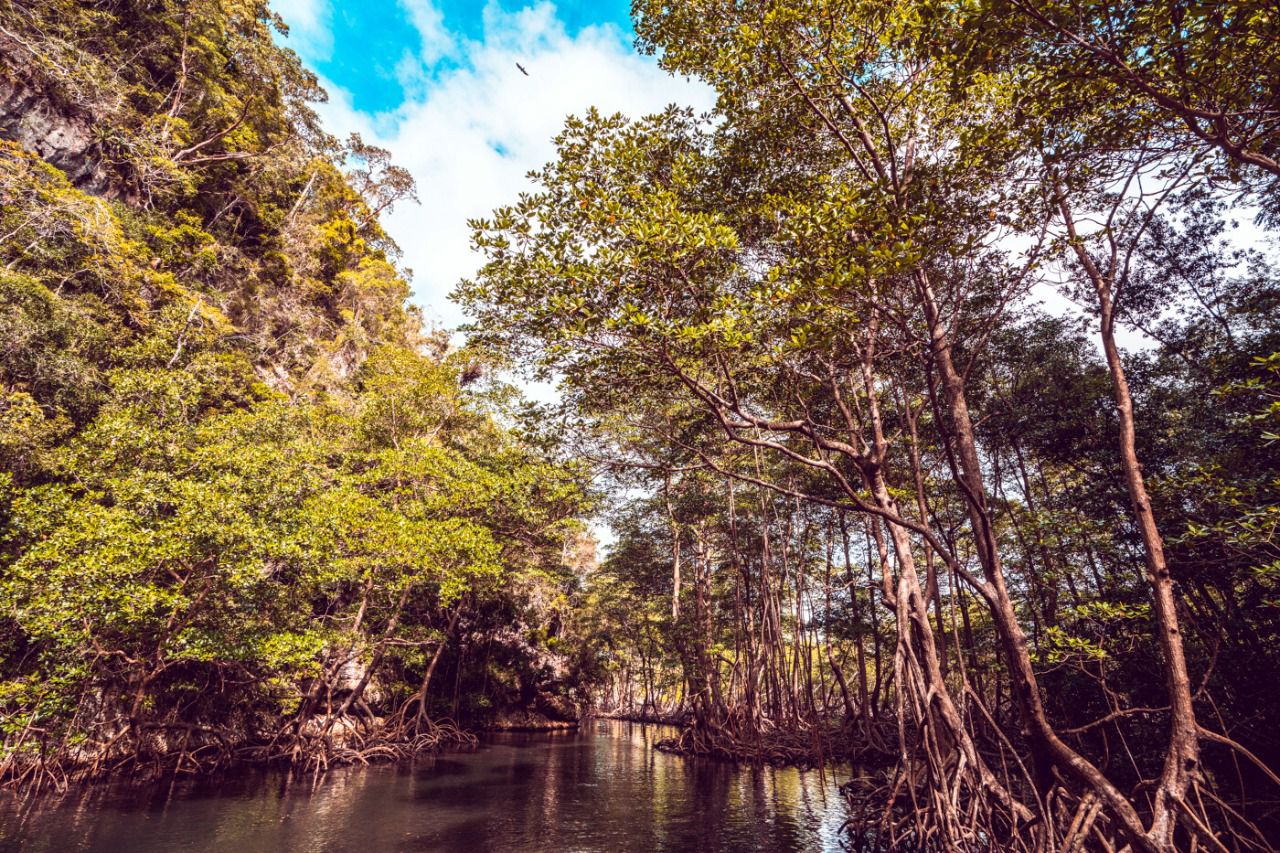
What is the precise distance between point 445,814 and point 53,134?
825 inches

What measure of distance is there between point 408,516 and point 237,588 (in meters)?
4.57

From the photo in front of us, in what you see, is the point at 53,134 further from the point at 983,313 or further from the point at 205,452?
the point at 983,313

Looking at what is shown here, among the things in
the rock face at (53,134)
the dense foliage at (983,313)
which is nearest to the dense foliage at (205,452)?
the rock face at (53,134)

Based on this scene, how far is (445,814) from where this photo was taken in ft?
34.7

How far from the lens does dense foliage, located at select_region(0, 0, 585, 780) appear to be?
10531mm

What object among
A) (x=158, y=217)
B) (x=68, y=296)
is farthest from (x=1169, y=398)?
(x=158, y=217)

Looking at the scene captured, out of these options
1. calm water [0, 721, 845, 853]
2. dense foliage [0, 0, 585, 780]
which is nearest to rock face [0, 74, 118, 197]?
dense foliage [0, 0, 585, 780]

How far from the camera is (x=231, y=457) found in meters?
11.7

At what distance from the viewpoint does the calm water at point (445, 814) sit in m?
8.38

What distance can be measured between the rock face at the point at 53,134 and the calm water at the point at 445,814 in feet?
53.4

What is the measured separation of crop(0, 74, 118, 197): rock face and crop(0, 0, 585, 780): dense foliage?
0.07m

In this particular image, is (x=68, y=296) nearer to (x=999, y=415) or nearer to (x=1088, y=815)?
(x=1088, y=815)

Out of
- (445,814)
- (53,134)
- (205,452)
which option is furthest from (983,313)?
(53,134)

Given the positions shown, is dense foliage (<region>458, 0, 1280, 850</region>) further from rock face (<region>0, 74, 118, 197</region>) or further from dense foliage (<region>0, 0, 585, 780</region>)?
rock face (<region>0, 74, 118, 197</region>)
